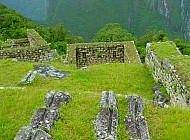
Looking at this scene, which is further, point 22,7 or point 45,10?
point 45,10

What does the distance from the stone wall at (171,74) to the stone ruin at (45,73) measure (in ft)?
9.70

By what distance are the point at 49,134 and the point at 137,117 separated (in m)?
1.70

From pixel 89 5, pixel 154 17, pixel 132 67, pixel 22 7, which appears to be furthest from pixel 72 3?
pixel 132 67

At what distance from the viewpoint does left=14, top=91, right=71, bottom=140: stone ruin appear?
6.16 meters

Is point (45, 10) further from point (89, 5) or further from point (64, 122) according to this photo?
point (64, 122)

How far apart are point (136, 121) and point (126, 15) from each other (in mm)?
155924

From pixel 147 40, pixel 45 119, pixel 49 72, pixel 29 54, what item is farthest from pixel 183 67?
pixel 147 40

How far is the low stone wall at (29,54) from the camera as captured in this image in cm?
1717

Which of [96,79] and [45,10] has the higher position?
[96,79]

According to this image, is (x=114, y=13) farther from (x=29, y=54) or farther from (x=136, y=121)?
(x=136, y=121)

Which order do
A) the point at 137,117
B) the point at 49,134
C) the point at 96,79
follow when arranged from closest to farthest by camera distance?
the point at 49,134, the point at 137,117, the point at 96,79

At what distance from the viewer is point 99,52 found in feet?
60.5

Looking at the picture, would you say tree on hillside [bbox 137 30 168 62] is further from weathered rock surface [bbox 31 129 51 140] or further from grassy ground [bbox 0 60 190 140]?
weathered rock surface [bbox 31 129 51 140]

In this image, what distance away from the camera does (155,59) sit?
40.6 feet
